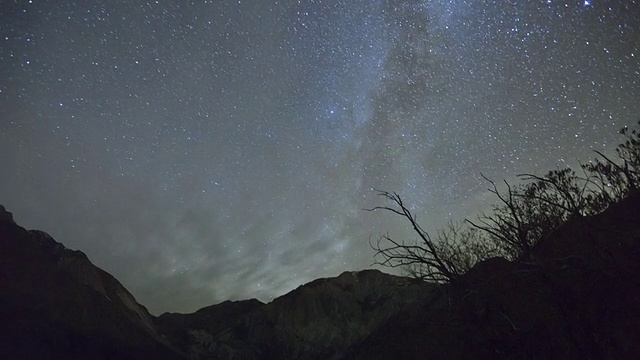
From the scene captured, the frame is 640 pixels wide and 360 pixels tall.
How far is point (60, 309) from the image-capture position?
42.7 meters

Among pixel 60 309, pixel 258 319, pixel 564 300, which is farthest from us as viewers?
pixel 258 319

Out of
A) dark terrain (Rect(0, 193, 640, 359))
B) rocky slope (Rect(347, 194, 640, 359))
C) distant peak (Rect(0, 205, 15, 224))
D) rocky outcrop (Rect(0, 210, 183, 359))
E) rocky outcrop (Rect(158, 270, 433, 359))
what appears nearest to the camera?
rocky slope (Rect(347, 194, 640, 359))

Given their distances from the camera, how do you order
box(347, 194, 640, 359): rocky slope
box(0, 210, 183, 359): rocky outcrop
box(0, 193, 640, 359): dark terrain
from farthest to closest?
box(0, 210, 183, 359): rocky outcrop < box(0, 193, 640, 359): dark terrain < box(347, 194, 640, 359): rocky slope

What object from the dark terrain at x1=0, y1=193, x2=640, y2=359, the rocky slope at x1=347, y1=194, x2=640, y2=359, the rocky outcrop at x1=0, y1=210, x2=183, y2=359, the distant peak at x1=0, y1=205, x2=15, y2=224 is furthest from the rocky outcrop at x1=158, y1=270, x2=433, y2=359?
the distant peak at x1=0, y1=205, x2=15, y2=224

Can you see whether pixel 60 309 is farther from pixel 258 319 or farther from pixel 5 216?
pixel 258 319

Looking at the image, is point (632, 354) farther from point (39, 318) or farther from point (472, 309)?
point (39, 318)

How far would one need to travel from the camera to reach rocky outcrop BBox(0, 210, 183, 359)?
1490 inches

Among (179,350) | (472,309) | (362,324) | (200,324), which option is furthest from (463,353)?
(200,324)

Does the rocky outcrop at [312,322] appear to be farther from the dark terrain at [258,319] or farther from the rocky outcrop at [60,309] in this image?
the rocky outcrop at [60,309]

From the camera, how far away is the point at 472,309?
34.7 feet

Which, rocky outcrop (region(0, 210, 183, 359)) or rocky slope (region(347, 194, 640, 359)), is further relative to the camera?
rocky outcrop (region(0, 210, 183, 359))

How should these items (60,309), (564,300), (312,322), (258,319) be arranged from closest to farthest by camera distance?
(564,300) < (60,309) < (312,322) < (258,319)

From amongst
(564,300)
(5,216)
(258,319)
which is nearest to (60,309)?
(5,216)

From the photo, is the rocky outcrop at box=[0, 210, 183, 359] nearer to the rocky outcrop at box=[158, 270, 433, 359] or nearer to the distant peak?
the distant peak
